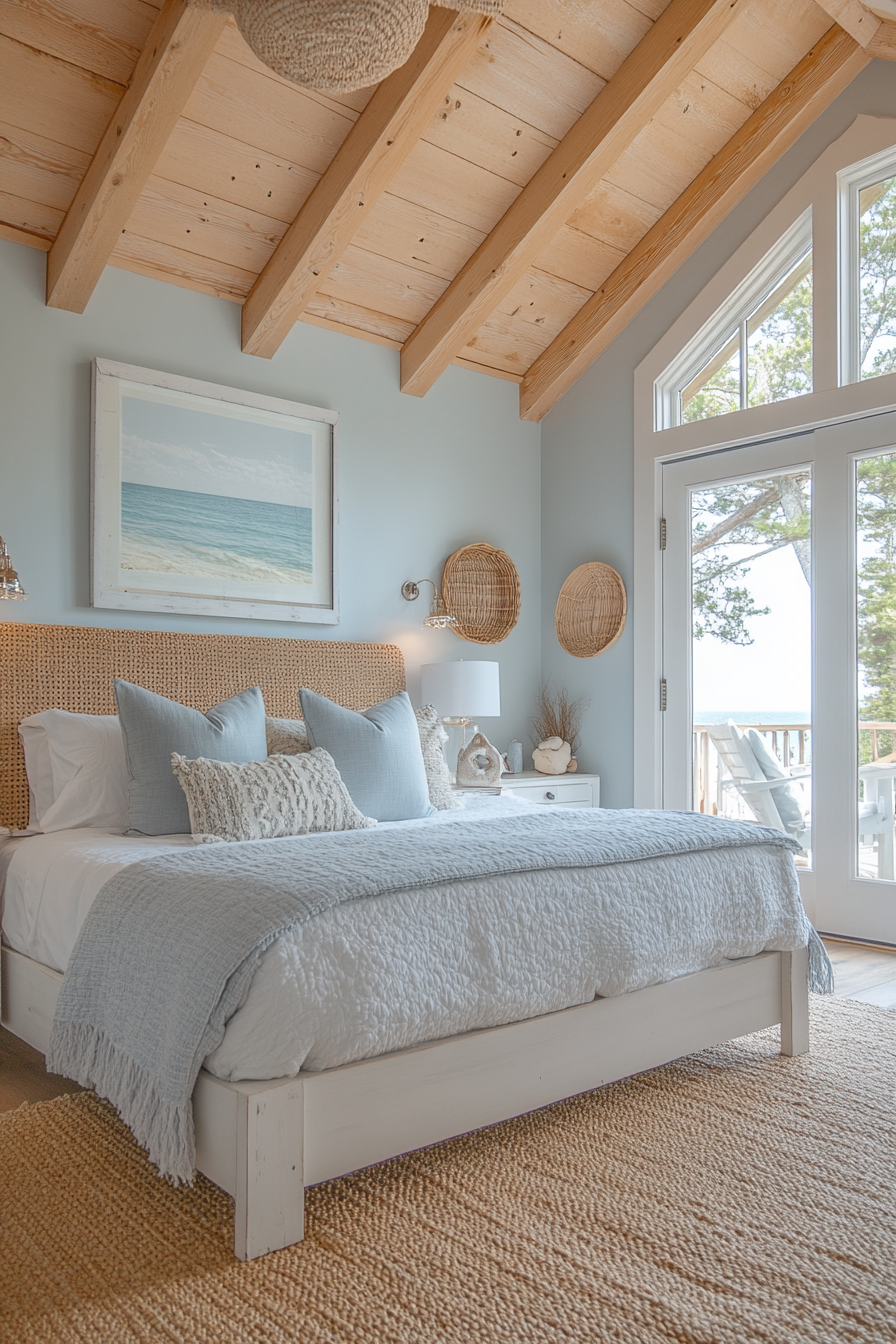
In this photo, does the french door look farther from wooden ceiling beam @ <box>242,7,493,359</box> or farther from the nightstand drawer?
wooden ceiling beam @ <box>242,7,493,359</box>

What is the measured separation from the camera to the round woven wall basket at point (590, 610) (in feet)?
15.0

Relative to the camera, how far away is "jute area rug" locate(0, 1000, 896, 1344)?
4.71ft

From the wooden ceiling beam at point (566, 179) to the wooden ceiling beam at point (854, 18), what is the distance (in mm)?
484

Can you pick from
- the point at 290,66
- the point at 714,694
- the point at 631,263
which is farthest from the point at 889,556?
the point at 290,66

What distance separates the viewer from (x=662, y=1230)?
1.68 meters

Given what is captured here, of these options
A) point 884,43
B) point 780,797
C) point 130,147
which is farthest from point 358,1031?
point 884,43

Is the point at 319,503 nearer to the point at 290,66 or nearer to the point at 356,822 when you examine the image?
the point at 356,822

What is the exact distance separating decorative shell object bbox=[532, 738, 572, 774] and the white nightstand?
0.03 m

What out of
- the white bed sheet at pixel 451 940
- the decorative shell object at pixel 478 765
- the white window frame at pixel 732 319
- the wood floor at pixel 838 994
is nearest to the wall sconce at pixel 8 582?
the white bed sheet at pixel 451 940

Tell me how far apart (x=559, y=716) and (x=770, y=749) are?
1.11m

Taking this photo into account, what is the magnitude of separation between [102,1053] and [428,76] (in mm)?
2857

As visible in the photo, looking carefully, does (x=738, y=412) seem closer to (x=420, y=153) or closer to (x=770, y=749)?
(x=770, y=749)

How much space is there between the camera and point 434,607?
14.6 feet

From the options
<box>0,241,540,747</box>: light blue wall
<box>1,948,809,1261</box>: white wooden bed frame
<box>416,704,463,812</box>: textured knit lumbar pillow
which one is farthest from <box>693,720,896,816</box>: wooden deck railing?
<box>1,948,809,1261</box>: white wooden bed frame
